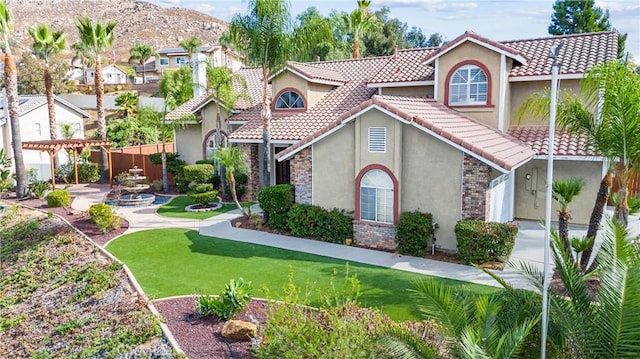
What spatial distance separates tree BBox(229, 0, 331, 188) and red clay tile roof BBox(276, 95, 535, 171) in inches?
175

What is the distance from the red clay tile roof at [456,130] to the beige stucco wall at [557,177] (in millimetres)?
1776

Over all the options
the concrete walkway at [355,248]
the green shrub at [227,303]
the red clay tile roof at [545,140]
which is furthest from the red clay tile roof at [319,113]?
the green shrub at [227,303]

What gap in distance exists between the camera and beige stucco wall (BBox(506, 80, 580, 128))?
67.1 feet

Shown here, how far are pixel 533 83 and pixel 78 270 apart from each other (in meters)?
18.5

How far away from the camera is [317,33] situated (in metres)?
21.0

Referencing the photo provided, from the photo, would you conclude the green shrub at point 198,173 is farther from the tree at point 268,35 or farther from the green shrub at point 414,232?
the green shrub at point 414,232

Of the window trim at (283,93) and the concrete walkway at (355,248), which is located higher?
the window trim at (283,93)

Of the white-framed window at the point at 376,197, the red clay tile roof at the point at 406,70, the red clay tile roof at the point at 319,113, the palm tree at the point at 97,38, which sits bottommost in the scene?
the white-framed window at the point at 376,197

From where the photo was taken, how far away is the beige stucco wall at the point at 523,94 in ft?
67.1

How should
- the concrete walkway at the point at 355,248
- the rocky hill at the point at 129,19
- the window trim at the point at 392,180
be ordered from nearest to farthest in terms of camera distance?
the concrete walkway at the point at 355,248 < the window trim at the point at 392,180 < the rocky hill at the point at 129,19

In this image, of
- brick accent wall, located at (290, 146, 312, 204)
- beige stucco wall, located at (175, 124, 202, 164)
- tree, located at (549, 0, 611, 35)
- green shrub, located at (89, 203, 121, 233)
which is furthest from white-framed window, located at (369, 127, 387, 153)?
tree, located at (549, 0, 611, 35)

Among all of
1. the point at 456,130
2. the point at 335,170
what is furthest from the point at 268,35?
the point at 456,130

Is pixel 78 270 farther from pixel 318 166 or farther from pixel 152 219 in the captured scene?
pixel 318 166

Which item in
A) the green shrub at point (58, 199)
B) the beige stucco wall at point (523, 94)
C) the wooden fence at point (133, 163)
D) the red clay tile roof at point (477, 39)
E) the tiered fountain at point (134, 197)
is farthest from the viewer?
the wooden fence at point (133, 163)
